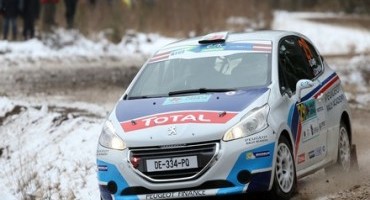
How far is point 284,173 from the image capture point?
27.0 ft

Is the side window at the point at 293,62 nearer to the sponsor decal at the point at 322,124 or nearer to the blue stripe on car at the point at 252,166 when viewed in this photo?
the sponsor decal at the point at 322,124

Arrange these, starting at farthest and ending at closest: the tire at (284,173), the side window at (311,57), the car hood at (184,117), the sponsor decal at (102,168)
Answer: the side window at (311,57) → the sponsor decal at (102,168) → the tire at (284,173) → the car hood at (184,117)

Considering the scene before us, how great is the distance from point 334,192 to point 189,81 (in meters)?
1.76

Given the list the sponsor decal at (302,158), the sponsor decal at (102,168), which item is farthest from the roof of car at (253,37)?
the sponsor decal at (102,168)

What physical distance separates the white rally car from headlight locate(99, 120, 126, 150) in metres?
0.01

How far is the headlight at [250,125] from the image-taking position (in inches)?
308

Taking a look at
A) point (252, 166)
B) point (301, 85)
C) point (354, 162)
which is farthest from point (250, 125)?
point (354, 162)

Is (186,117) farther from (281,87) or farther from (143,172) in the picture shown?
(281,87)

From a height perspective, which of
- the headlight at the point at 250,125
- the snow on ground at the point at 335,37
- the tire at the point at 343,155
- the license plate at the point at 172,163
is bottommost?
the snow on ground at the point at 335,37

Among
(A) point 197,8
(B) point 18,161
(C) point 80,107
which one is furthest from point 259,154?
(A) point 197,8

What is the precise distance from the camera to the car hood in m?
7.84

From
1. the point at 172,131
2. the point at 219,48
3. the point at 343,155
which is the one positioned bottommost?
the point at 343,155

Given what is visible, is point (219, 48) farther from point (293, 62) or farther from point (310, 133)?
point (310, 133)

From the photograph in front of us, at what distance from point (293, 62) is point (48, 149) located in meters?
4.38
